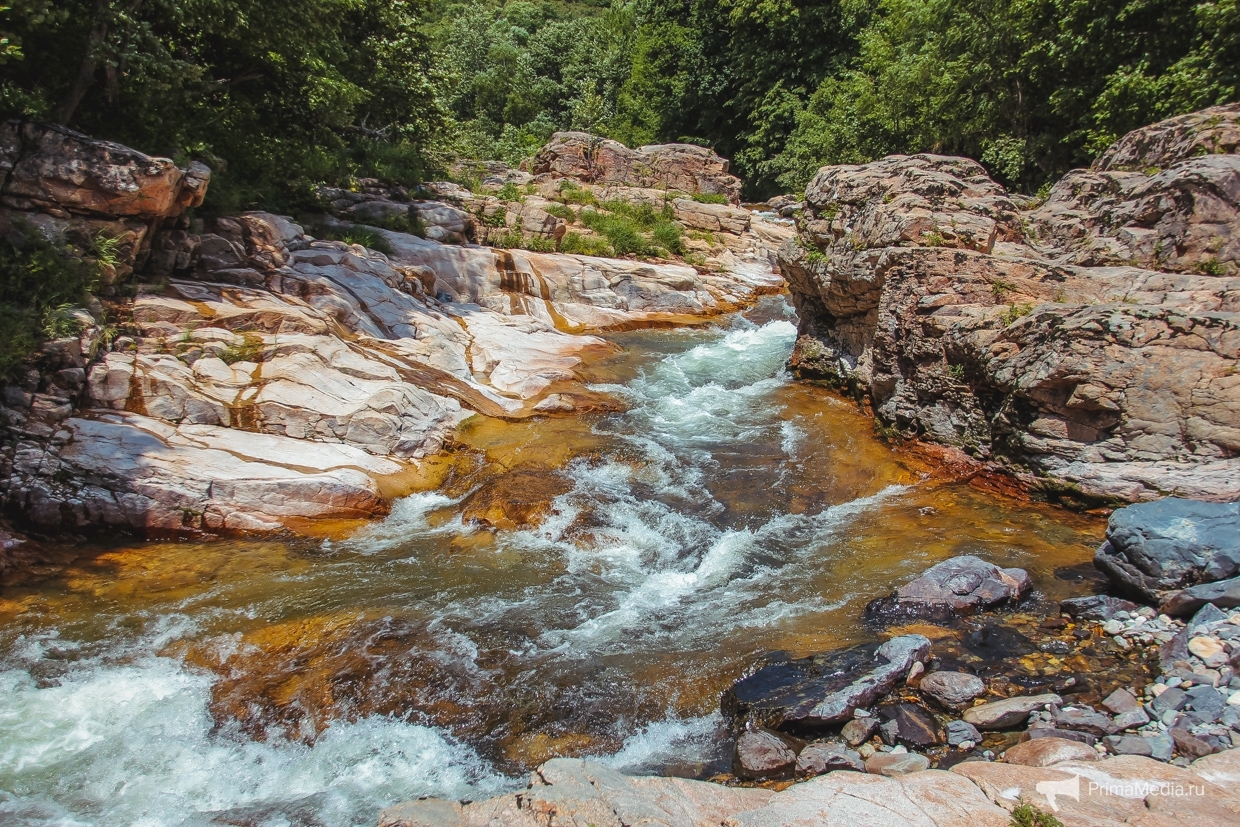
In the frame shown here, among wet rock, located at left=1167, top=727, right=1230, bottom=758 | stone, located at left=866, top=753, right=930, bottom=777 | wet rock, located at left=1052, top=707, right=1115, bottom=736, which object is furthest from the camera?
wet rock, located at left=1052, top=707, right=1115, bottom=736

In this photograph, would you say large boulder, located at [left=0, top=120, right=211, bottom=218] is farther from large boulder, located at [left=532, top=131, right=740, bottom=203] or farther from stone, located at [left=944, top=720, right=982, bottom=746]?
large boulder, located at [left=532, top=131, right=740, bottom=203]

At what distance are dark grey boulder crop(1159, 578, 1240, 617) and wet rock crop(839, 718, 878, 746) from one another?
2604 mm

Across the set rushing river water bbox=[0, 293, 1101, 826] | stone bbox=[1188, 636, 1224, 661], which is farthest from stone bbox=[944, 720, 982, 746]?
stone bbox=[1188, 636, 1224, 661]

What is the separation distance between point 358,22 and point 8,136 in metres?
9.55

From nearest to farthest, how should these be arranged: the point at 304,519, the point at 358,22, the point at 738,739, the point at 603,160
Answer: the point at 738,739 → the point at 304,519 → the point at 358,22 → the point at 603,160

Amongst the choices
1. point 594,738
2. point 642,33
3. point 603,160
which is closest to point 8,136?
point 594,738

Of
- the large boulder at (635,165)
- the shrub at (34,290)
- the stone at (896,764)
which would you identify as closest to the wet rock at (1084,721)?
the stone at (896,764)

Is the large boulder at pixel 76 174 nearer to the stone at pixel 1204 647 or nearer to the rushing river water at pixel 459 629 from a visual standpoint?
the rushing river water at pixel 459 629

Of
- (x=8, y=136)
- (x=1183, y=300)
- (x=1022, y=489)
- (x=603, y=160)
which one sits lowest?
(x=1022, y=489)

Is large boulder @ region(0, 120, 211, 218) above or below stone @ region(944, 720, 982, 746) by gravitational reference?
above

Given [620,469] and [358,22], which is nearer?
[620,469]

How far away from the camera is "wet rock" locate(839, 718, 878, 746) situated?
470 centimetres

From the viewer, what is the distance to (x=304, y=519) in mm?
7824

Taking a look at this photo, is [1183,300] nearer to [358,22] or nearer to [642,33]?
[358,22]
